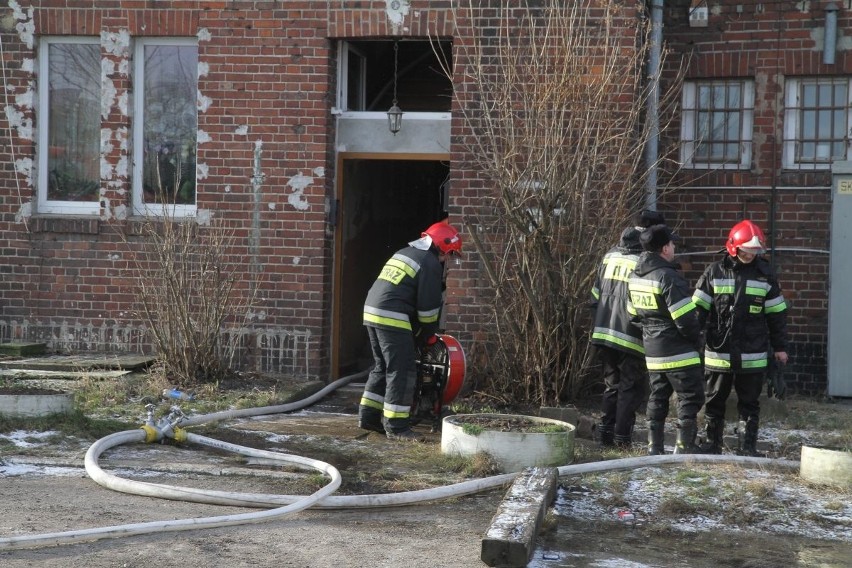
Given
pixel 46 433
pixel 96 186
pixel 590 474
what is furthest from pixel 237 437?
pixel 96 186

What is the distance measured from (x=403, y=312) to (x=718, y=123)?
455cm

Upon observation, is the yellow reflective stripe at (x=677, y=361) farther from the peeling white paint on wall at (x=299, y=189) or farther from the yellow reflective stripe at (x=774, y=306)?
the peeling white paint on wall at (x=299, y=189)

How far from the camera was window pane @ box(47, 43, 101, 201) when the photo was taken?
1141cm

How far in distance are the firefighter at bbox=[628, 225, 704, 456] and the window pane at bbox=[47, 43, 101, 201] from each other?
6268 mm

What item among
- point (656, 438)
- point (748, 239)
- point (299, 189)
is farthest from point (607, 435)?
point (299, 189)

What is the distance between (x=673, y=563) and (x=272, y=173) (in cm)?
661

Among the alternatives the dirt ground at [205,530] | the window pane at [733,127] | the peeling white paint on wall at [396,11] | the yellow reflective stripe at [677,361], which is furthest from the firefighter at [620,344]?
the peeling white paint on wall at [396,11]

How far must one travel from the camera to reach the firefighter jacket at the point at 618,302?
26.8 feet

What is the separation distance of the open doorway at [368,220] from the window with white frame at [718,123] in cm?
257

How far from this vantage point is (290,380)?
35.4 ft

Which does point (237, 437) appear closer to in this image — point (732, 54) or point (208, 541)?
point (208, 541)

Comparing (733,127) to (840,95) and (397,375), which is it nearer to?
(840,95)

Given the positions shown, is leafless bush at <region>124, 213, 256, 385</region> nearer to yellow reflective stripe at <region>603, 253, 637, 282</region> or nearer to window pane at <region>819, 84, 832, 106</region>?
yellow reflective stripe at <region>603, 253, 637, 282</region>

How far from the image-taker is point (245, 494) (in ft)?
20.1
